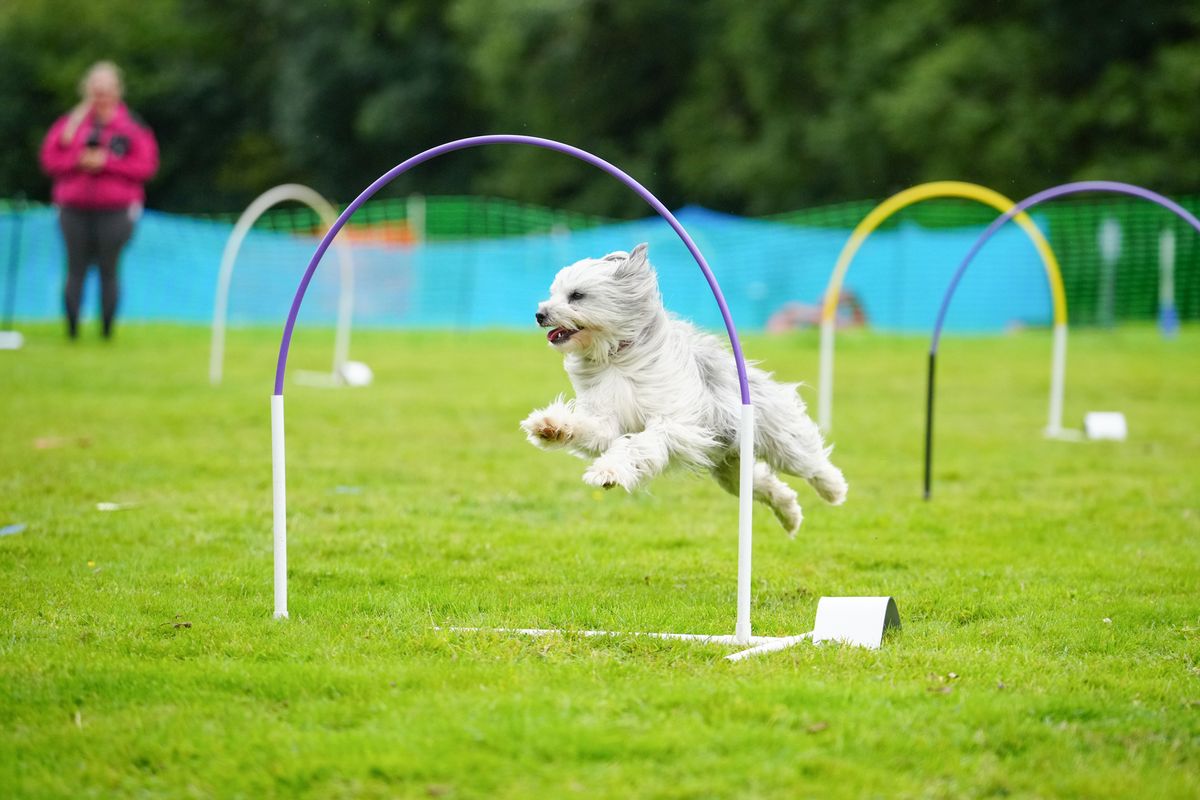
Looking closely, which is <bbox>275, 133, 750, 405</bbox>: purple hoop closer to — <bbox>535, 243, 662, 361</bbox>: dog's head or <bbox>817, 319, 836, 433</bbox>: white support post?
<bbox>535, 243, 662, 361</bbox>: dog's head

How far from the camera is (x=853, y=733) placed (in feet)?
12.7

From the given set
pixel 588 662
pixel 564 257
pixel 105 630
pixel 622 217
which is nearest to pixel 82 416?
pixel 105 630

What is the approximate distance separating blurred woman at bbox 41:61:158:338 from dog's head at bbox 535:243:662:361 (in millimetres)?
11091

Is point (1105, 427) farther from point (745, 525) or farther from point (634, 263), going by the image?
point (745, 525)

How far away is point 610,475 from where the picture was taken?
16.1ft

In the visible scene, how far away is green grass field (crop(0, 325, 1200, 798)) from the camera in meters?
3.66

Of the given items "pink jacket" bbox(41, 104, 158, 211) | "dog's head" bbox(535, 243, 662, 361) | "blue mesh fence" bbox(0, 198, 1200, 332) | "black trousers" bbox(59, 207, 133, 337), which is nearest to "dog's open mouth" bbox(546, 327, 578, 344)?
"dog's head" bbox(535, 243, 662, 361)

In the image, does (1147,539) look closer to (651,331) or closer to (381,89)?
(651,331)

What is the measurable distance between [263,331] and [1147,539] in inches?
681

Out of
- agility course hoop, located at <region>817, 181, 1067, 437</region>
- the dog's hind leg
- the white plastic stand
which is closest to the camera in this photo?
the dog's hind leg

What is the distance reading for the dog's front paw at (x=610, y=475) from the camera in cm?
487

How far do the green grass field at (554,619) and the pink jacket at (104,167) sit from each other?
470 centimetres

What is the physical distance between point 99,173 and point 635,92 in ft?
88.3

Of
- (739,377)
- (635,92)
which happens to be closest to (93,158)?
(739,377)
